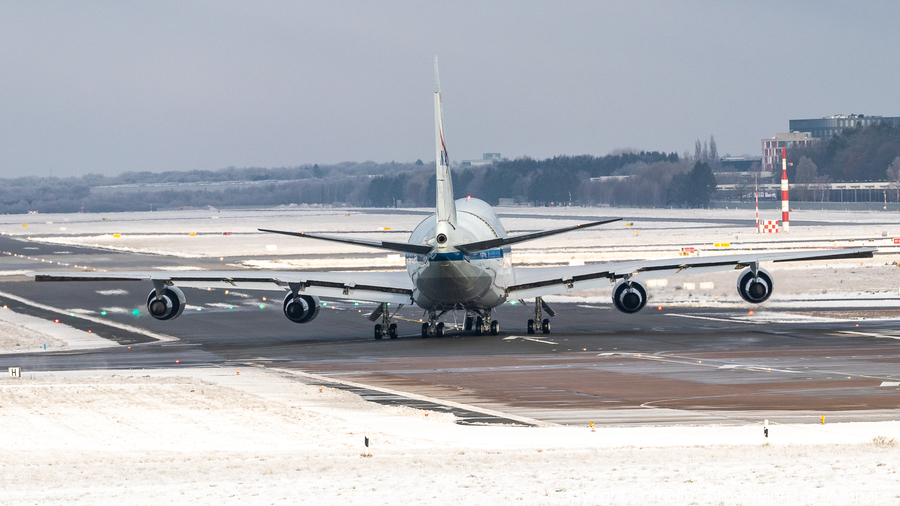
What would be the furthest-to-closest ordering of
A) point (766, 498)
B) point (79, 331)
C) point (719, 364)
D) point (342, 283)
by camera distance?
point (79, 331), point (342, 283), point (719, 364), point (766, 498)

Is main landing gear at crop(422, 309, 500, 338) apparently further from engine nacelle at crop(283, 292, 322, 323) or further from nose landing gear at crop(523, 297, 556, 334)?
engine nacelle at crop(283, 292, 322, 323)

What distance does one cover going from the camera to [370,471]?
20.2 meters

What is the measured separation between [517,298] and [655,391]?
53.2 feet

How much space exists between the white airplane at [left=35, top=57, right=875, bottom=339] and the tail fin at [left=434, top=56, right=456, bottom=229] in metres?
0.04

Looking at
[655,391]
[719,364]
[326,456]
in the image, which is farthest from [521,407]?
[719,364]

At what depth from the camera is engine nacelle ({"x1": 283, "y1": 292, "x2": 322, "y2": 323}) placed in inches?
1764

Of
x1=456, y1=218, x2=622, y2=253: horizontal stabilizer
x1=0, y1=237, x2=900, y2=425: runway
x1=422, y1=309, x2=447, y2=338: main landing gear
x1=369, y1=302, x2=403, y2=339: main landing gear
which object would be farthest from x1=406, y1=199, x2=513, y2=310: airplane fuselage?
x1=369, y1=302, x2=403, y2=339: main landing gear

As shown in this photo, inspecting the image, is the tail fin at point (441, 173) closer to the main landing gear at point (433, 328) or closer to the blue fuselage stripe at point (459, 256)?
the blue fuselage stripe at point (459, 256)

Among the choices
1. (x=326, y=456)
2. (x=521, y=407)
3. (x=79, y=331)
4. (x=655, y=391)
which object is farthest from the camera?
(x=79, y=331)

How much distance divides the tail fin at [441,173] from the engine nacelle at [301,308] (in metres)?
6.06

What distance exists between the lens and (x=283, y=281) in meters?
44.9

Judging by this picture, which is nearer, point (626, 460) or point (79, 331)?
point (626, 460)

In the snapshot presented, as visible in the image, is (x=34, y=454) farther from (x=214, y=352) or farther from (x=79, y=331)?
(x=79, y=331)

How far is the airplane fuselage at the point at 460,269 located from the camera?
42.4 m
